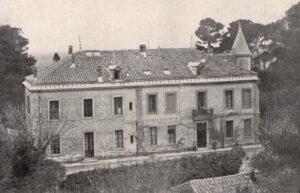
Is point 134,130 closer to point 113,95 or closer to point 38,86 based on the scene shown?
point 113,95

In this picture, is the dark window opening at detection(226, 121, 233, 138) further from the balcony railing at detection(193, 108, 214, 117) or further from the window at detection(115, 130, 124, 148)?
the window at detection(115, 130, 124, 148)

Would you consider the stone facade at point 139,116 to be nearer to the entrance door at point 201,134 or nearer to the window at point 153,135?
the window at point 153,135

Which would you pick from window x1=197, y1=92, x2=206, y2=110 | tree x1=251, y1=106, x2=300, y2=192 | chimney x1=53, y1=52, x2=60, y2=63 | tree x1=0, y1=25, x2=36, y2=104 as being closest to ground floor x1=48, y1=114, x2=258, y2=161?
window x1=197, y1=92, x2=206, y2=110

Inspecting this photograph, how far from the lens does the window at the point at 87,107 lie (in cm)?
3934

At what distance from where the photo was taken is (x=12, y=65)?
53.5 meters

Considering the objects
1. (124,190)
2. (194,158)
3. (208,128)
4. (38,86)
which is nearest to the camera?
(124,190)

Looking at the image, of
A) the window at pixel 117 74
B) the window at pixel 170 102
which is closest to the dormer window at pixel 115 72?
the window at pixel 117 74

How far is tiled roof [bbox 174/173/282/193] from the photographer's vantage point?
2522 cm

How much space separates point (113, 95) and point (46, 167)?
13125mm

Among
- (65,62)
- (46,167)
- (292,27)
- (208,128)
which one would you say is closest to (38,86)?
(65,62)

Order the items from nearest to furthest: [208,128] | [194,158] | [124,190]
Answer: [124,190], [194,158], [208,128]

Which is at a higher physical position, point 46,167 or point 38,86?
point 38,86

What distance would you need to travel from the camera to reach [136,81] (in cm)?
4022

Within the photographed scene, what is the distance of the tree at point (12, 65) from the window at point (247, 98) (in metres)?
23.3
